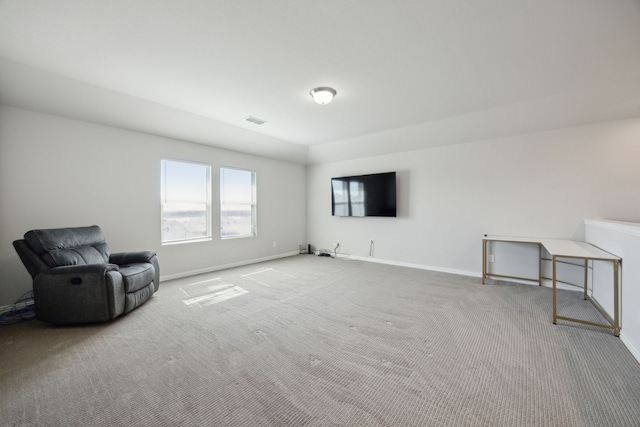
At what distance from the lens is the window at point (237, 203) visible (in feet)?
17.5

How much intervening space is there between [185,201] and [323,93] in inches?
129

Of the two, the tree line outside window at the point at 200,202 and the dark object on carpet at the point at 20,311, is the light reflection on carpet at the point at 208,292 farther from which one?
the dark object on carpet at the point at 20,311

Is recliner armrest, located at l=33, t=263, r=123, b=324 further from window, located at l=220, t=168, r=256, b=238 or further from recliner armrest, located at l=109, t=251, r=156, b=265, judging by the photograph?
window, located at l=220, t=168, r=256, b=238

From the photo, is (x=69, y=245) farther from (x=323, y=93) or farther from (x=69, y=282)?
(x=323, y=93)

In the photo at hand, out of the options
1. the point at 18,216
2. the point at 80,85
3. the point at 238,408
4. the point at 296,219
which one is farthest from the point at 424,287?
the point at 18,216

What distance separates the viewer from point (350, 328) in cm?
263

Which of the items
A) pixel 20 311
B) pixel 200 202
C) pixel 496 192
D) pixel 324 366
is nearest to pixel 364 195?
pixel 496 192

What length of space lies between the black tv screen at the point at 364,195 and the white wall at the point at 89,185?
2.42m

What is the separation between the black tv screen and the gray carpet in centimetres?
248

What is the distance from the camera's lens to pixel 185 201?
4.73m

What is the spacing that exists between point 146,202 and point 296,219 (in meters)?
3.52

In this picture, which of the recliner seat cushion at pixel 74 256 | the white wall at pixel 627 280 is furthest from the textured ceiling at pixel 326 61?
the recliner seat cushion at pixel 74 256

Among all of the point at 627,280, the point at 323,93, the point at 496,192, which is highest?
the point at 323,93

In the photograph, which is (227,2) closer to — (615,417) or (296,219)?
(615,417)
